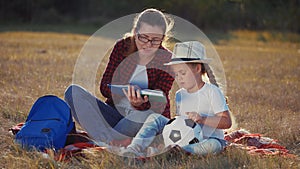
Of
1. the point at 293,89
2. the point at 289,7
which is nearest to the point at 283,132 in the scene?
the point at 293,89

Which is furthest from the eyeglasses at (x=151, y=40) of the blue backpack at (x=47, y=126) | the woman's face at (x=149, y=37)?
the blue backpack at (x=47, y=126)

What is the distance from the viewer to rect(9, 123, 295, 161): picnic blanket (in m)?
4.79

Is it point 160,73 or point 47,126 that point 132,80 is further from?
point 47,126

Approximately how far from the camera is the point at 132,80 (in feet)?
18.2

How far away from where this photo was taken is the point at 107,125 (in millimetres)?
5359

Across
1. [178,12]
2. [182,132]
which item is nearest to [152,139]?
[182,132]

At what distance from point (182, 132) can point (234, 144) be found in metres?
0.66

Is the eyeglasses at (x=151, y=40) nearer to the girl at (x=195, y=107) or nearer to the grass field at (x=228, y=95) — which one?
the girl at (x=195, y=107)

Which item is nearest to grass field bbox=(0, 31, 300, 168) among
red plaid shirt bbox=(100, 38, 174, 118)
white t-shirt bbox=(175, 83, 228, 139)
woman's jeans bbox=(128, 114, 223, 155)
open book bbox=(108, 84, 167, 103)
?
woman's jeans bbox=(128, 114, 223, 155)

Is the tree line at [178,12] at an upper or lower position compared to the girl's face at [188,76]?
upper

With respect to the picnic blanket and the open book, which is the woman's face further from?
the picnic blanket

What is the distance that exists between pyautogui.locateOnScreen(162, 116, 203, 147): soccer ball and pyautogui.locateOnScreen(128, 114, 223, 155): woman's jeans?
57 mm

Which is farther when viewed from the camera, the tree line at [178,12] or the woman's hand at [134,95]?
the tree line at [178,12]

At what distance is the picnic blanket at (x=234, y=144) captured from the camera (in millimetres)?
4793
